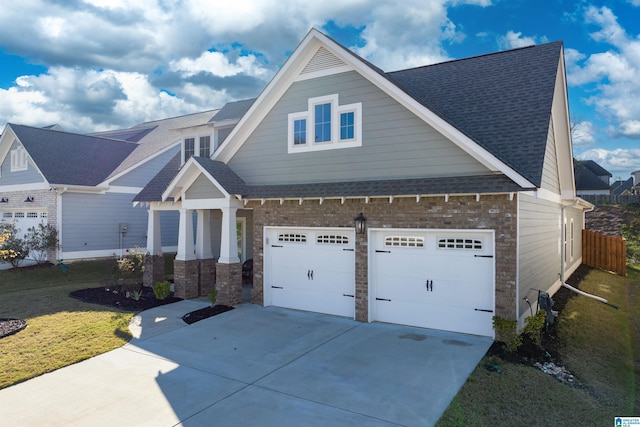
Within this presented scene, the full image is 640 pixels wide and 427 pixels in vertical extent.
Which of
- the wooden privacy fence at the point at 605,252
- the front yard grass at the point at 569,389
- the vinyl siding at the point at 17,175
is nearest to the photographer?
the front yard grass at the point at 569,389

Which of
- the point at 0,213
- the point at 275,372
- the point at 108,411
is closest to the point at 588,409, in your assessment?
the point at 275,372

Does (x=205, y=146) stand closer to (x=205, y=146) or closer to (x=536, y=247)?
(x=205, y=146)

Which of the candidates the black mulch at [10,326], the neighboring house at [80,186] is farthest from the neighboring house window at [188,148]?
the black mulch at [10,326]

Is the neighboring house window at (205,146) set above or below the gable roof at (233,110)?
below

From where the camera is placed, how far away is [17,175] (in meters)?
20.1

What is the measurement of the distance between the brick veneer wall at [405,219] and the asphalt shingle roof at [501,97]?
104 cm

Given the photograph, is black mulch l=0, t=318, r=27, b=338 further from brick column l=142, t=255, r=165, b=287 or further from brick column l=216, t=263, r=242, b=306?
brick column l=216, t=263, r=242, b=306

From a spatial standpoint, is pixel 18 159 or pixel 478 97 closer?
pixel 478 97

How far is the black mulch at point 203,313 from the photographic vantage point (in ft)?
33.2

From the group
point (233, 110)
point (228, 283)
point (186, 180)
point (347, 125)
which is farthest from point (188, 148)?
point (347, 125)

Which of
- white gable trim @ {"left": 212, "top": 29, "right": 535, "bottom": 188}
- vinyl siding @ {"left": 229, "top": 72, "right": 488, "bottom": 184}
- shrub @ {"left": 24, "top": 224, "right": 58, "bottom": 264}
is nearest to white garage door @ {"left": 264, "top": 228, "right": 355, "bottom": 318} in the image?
vinyl siding @ {"left": 229, "top": 72, "right": 488, "bottom": 184}

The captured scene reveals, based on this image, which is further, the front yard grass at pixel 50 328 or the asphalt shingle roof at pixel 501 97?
the asphalt shingle roof at pixel 501 97

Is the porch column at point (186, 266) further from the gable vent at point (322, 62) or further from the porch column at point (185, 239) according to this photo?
the gable vent at point (322, 62)

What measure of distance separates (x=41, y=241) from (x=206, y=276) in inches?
375
